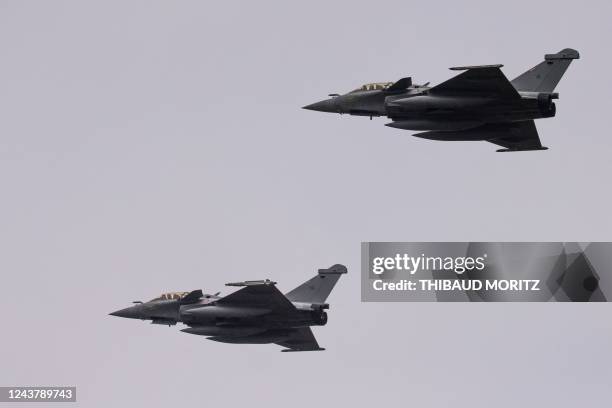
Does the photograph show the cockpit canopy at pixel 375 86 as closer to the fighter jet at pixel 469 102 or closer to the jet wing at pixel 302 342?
the fighter jet at pixel 469 102

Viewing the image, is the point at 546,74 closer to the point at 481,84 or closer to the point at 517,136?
the point at 481,84

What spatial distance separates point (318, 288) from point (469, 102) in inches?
691

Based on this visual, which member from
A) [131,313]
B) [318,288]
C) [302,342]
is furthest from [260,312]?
[131,313]

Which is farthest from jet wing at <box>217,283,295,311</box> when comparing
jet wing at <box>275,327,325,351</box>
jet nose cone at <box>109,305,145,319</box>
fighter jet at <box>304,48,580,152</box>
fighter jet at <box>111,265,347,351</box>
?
fighter jet at <box>304,48,580,152</box>

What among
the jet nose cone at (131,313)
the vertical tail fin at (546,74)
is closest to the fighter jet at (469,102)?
the vertical tail fin at (546,74)

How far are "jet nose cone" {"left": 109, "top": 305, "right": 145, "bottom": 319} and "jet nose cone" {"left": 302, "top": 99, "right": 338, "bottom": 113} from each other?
1892 centimetres

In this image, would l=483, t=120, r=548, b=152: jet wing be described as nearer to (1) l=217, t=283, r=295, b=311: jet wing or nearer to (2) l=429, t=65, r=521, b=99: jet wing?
(2) l=429, t=65, r=521, b=99: jet wing

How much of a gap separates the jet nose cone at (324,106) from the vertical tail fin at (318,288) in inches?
443

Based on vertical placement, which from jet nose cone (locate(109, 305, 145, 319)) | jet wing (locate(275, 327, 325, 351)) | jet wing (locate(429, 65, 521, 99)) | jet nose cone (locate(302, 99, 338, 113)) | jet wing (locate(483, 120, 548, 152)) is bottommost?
jet wing (locate(275, 327, 325, 351))

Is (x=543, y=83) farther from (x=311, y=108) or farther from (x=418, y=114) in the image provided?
(x=311, y=108)

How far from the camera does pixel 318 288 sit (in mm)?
113750

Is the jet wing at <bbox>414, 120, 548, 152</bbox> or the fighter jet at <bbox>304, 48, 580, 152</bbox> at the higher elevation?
the fighter jet at <bbox>304, 48, 580, 152</bbox>

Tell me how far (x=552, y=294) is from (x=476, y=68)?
15.3m

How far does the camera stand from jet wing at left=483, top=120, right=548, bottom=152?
108m
